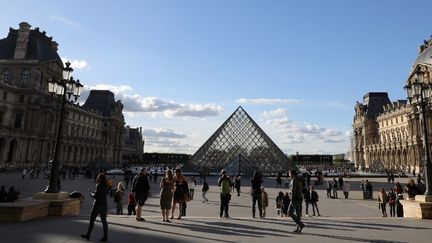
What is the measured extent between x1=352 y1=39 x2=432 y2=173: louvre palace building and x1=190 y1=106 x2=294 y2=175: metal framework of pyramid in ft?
62.5

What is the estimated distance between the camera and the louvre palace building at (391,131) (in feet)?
178

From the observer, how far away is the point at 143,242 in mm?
5555

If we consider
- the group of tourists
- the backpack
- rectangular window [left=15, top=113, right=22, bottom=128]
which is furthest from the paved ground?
rectangular window [left=15, top=113, right=22, bottom=128]

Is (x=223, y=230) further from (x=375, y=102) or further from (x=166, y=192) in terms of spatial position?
(x=375, y=102)

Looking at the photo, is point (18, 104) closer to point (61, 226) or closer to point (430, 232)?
point (61, 226)

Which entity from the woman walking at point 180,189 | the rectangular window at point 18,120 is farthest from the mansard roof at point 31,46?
the woman walking at point 180,189

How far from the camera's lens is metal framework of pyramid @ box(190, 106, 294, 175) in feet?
120

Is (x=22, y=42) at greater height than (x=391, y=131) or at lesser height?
greater

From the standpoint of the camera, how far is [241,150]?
124ft

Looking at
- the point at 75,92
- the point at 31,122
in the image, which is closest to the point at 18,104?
the point at 31,122

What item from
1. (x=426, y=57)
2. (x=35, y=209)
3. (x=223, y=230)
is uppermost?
(x=426, y=57)

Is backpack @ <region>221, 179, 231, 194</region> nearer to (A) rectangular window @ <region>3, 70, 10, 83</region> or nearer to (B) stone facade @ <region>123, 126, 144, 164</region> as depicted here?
(A) rectangular window @ <region>3, 70, 10, 83</region>

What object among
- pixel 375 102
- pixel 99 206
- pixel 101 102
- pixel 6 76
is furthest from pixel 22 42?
pixel 375 102

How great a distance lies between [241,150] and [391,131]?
45.1 m
